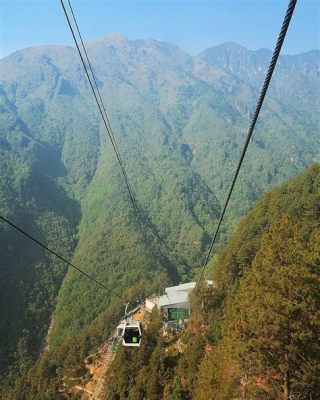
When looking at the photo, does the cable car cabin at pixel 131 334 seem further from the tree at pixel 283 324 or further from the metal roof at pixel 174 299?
the metal roof at pixel 174 299

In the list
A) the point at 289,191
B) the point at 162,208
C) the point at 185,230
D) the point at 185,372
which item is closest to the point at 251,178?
the point at 162,208

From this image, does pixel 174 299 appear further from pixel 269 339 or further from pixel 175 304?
pixel 269 339

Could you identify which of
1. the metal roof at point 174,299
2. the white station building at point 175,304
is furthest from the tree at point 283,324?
the metal roof at point 174,299

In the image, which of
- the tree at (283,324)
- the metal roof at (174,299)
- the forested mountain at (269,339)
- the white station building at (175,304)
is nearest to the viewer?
the tree at (283,324)

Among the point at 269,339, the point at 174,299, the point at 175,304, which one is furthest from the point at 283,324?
the point at 174,299

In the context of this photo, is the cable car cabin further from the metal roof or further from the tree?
the metal roof

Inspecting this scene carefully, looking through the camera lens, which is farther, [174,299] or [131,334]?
[174,299]

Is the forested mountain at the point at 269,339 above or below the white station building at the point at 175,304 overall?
below

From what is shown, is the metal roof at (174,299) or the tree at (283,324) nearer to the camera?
the tree at (283,324)

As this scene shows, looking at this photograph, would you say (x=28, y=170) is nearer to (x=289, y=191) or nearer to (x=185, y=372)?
(x=289, y=191)

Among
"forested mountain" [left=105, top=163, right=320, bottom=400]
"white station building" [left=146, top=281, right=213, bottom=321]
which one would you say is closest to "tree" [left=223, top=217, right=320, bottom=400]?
"forested mountain" [left=105, top=163, right=320, bottom=400]

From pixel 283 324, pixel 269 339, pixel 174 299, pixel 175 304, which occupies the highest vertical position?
pixel 174 299

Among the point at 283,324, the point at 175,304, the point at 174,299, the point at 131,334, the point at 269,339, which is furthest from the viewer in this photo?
the point at 174,299

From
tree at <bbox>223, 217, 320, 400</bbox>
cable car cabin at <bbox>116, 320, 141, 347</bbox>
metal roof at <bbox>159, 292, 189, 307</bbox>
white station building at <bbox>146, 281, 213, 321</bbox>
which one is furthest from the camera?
metal roof at <bbox>159, 292, 189, 307</bbox>
